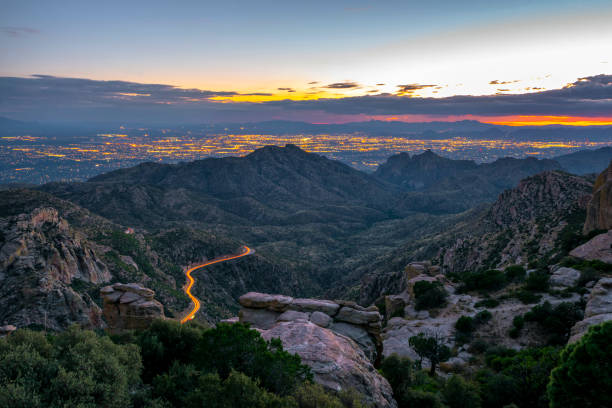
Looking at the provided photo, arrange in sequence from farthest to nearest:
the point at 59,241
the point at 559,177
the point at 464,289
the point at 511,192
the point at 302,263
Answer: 1. the point at 302,263
2. the point at 511,192
3. the point at 559,177
4. the point at 59,241
5. the point at 464,289

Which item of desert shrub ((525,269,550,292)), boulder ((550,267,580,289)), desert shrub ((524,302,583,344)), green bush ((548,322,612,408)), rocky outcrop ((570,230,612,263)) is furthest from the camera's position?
rocky outcrop ((570,230,612,263))

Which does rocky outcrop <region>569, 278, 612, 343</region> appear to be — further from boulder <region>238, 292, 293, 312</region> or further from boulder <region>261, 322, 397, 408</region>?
boulder <region>238, 292, 293, 312</region>

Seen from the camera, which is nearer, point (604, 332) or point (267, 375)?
point (267, 375)

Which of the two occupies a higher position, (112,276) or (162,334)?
(162,334)

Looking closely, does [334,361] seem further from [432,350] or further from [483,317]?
[483,317]

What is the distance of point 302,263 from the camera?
426ft

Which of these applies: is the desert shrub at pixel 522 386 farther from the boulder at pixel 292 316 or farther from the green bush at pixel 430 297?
the green bush at pixel 430 297

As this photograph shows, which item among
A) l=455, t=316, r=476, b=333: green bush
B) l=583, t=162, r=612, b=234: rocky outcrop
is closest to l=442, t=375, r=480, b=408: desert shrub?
l=455, t=316, r=476, b=333: green bush

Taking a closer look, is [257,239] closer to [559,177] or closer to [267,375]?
[559,177]

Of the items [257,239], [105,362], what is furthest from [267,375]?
[257,239]

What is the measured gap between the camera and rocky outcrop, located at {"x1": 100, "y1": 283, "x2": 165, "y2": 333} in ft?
104

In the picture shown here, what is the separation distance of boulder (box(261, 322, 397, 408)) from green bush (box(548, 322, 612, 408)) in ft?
25.7

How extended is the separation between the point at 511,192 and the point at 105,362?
4368 inches

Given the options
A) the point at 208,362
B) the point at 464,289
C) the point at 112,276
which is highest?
the point at 208,362
